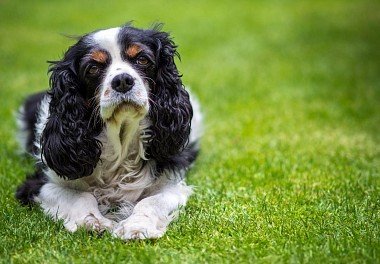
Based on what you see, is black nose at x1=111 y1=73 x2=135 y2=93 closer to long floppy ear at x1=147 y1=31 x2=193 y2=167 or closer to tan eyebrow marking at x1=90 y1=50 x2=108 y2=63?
tan eyebrow marking at x1=90 y1=50 x2=108 y2=63

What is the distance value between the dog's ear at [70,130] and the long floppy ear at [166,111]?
433 mm

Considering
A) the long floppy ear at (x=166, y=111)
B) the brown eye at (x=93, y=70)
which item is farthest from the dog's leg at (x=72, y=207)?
the brown eye at (x=93, y=70)

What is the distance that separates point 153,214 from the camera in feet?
14.3

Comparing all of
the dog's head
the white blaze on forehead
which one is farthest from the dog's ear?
the white blaze on forehead

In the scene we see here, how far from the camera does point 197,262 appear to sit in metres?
3.71

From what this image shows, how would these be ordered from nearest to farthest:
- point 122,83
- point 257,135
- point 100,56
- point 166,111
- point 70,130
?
point 122,83, point 100,56, point 70,130, point 166,111, point 257,135

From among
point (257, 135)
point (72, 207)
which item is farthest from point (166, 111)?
point (257, 135)

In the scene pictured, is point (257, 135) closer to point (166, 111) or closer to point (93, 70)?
point (166, 111)

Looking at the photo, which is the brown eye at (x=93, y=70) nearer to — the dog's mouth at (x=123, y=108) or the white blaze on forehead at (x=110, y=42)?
the white blaze on forehead at (x=110, y=42)

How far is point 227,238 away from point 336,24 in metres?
11.3

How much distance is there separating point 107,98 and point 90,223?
2.75ft

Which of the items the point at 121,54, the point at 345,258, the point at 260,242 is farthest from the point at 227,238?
the point at 121,54

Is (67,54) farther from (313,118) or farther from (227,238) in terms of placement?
(313,118)

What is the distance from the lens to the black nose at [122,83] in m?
4.20
